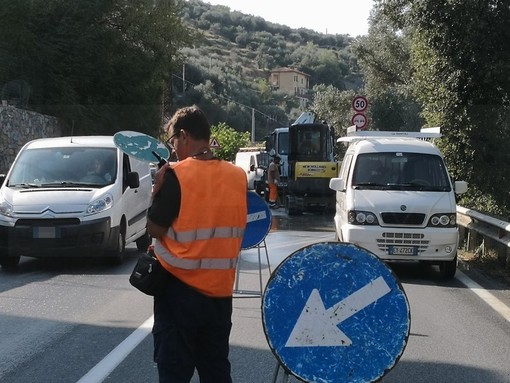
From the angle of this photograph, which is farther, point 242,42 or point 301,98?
point 242,42

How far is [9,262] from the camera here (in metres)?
12.1

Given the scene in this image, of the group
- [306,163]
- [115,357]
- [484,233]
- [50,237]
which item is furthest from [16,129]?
[115,357]

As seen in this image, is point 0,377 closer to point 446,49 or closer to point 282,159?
point 446,49

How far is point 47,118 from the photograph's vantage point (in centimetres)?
2838

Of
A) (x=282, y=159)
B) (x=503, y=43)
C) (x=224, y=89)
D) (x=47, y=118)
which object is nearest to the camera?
(x=503, y=43)

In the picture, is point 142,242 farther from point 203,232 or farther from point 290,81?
point 290,81

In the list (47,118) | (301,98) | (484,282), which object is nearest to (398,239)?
(484,282)

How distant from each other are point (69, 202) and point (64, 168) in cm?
123

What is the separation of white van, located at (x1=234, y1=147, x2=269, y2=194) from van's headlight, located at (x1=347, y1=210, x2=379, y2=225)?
20703 mm

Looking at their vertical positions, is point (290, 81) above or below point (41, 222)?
above

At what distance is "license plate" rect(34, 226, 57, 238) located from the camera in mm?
11524

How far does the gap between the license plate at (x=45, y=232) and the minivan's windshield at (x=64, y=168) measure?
105 centimetres

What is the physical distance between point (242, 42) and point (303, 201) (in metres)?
148

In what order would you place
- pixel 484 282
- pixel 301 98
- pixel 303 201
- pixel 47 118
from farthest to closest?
pixel 301 98 → pixel 47 118 → pixel 303 201 → pixel 484 282
